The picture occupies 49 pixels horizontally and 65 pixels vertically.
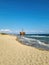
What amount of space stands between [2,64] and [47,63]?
2.81 metres

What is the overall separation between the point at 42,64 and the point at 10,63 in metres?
1.98

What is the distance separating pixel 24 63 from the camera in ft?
24.8

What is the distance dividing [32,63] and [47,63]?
3.15 feet

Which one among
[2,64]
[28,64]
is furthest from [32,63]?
[2,64]

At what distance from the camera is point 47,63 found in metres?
7.64

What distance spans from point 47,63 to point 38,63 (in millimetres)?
579

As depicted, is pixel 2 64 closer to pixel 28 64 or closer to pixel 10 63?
→ pixel 10 63

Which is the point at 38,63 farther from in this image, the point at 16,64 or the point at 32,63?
the point at 16,64

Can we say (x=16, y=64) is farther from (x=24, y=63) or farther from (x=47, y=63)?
(x=47, y=63)

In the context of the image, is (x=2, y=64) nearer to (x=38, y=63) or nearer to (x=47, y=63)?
(x=38, y=63)

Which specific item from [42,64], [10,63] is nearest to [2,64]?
[10,63]

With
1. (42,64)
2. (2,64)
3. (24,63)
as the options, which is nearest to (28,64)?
(24,63)

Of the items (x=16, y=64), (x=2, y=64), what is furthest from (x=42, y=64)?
(x=2, y=64)

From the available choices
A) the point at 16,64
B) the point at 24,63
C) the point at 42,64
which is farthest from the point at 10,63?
the point at 42,64
